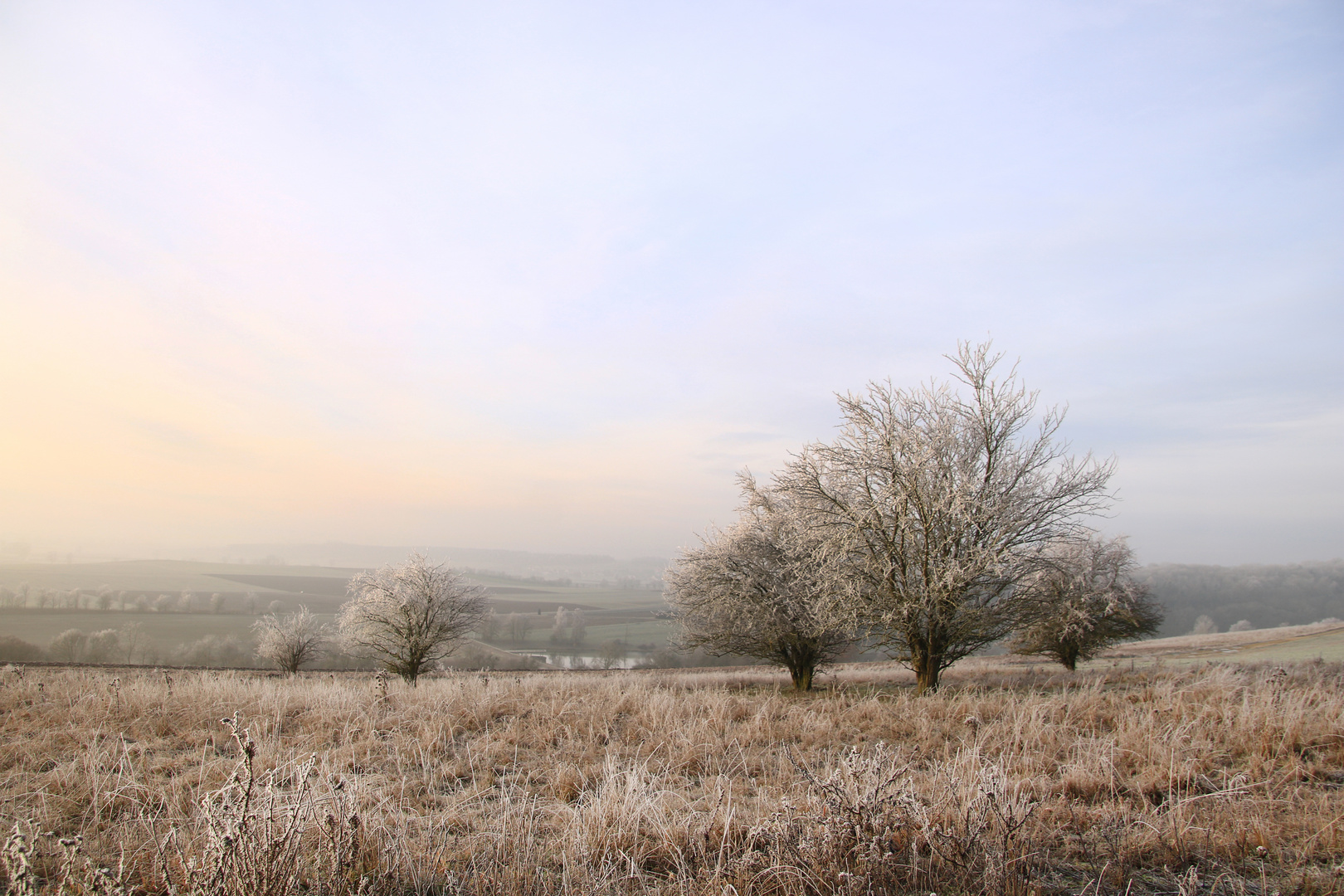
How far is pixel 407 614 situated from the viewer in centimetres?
2897

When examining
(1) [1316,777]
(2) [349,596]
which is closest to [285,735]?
(1) [1316,777]

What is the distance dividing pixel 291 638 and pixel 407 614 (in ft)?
63.3

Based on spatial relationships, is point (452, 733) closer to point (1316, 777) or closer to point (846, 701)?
point (846, 701)

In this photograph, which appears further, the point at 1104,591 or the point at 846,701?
the point at 1104,591

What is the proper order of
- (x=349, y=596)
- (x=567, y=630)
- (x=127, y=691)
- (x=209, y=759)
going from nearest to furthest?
(x=209, y=759) → (x=127, y=691) → (x=349, y=596) → (x=567, y=630)

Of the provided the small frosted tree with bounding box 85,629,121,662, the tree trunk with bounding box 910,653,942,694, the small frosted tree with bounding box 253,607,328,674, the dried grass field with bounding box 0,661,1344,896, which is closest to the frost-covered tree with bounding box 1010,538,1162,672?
the tree trunk with bounding box 910,653,942,694

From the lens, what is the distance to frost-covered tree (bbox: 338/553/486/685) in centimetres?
2898

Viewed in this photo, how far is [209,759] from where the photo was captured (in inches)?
214

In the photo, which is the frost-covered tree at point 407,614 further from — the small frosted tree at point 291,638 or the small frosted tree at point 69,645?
the small frosted tree at point 69,645

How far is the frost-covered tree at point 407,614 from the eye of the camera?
95.1ft

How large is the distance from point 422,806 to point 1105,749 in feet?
18.8

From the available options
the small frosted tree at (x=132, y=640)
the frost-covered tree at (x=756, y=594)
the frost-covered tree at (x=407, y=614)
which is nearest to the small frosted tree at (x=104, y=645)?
the small frosted tree at (x=132, y=640)

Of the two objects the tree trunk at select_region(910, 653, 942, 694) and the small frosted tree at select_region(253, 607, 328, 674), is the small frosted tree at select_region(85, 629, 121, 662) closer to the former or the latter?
the small frosted tree at select_region(253, 607, 328, 674)

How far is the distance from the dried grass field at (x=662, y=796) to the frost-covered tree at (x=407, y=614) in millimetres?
21627
